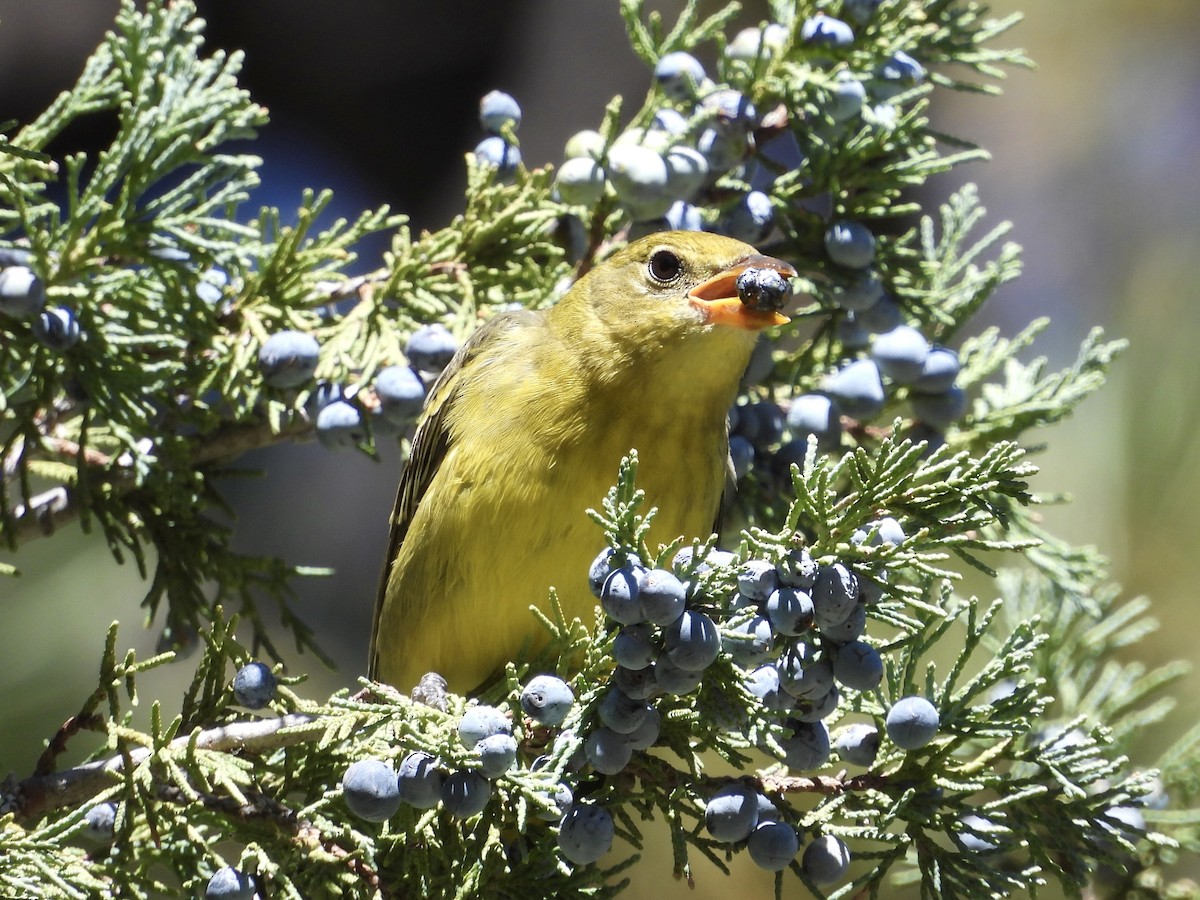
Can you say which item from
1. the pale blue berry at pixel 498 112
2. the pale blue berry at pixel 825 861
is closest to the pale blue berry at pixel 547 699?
the pale blue berry at pixel 825 861

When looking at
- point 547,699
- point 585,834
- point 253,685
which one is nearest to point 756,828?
point 585,834

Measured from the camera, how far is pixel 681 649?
1915mm

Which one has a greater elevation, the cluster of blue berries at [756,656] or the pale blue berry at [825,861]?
the cluster of blue berries at [756,656]

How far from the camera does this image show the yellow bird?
108 inches

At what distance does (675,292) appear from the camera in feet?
9.81

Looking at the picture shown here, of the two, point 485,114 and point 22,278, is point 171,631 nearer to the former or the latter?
point 22,278

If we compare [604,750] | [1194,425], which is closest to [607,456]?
[604,750]

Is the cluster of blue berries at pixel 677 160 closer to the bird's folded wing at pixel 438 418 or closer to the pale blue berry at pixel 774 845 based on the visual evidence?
the bird's folded wing at pixel 438 418

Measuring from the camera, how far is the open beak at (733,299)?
2719mm

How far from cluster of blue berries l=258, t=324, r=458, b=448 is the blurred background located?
7.49ft

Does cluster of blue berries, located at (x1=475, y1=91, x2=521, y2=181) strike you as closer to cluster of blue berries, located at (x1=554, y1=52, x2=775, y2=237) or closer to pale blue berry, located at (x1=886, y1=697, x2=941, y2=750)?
cluster of blue berries, located at (x1=554, y1=52, x2=775, y2=237)

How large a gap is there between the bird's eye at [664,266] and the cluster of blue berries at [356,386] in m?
0.50

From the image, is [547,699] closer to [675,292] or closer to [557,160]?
[675,292]

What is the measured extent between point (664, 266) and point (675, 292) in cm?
8
